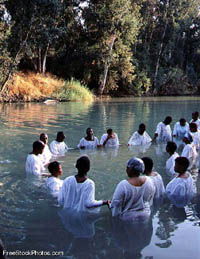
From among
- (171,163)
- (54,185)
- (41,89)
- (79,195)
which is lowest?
(54,185)

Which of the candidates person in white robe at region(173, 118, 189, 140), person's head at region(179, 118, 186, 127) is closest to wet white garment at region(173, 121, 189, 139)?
person in white robe at region(173, 118, 189, 140)

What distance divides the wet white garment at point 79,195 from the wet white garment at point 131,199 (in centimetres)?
41

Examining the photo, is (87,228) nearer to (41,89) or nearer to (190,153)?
(190,153)

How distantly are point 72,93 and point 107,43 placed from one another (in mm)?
7998

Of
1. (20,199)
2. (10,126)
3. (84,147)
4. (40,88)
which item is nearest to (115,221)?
(20,199)

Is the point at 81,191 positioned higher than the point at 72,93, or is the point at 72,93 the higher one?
the point at 72,93

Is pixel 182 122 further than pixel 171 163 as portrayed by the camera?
Yes

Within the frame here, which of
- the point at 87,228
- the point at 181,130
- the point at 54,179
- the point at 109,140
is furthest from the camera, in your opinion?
the point at 181,130

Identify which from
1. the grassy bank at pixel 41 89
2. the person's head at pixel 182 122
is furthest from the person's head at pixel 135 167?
the grassy bank at pixel 41 89

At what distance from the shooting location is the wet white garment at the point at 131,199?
521 centimetres

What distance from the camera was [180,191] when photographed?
6.57m

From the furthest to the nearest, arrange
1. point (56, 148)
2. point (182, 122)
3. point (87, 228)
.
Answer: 1. point (182, 122)
2. point (56, 148)
3. point (87, 228)

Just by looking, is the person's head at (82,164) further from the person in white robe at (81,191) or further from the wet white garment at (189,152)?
the wet white garment at (189,152)

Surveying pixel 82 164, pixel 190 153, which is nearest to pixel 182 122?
pixel 190 153
